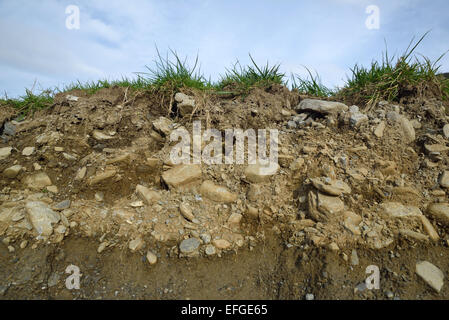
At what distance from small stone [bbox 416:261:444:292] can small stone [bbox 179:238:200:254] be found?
1.76m

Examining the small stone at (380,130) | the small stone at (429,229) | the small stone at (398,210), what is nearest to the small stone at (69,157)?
the small stone at (398,210)

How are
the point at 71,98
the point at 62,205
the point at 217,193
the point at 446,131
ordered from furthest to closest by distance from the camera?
the point at 71,98 → the point at 446,131 → the point at 217,193 → the point at 62,205

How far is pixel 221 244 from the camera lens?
7.11ft

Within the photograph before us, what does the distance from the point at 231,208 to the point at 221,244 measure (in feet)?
1.28

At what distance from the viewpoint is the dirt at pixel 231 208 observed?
1.93 m

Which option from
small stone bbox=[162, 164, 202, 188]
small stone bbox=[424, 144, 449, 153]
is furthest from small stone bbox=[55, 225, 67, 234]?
small stone bbox=[424, 144, 449, 153]

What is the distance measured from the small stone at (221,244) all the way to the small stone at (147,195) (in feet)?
2.43

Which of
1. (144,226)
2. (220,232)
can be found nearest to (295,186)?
(220,232)

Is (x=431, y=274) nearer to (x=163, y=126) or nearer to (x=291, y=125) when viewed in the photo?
(x=291, y=125)

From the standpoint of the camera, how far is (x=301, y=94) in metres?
3.68

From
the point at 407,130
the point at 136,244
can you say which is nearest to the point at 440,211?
the point at 407,130

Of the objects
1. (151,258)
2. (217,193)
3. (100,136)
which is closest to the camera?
(151,258)

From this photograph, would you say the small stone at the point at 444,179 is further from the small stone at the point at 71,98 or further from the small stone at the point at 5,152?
the small stone at the point at 5,152

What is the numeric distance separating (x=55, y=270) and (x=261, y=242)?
1.71m
